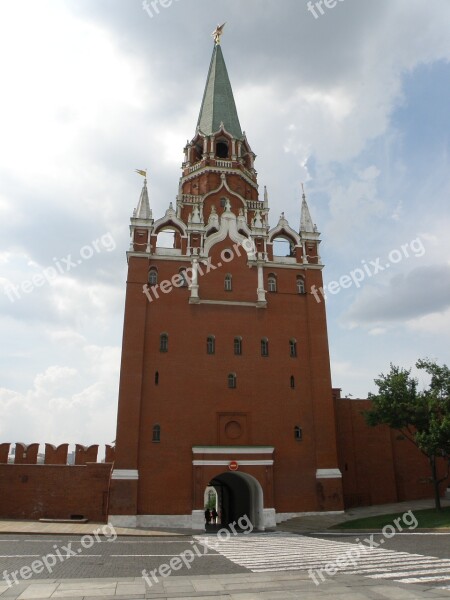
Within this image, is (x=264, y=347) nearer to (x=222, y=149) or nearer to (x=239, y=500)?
(x=239, y=500)

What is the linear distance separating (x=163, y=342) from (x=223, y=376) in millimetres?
4906

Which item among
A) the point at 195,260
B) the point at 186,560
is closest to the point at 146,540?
the point at 186,560

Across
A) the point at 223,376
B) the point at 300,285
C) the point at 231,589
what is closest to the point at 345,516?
the point at 223,376

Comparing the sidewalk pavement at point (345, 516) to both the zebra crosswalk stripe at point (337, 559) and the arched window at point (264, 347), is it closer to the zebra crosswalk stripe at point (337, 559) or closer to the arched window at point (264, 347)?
the zebra crosswalk stripe at point (337, 559)

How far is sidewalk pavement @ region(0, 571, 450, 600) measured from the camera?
1033 centimetres

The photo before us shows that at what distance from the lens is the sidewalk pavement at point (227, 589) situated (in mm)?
10328

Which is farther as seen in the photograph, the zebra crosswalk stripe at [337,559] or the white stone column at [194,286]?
the white stone column at [194,286]

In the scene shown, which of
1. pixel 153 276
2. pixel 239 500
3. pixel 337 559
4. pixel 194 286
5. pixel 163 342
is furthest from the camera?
pixel 239 500

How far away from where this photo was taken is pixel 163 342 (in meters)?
34.0

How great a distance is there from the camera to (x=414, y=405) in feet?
97.0

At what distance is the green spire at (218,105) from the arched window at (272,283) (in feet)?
55.3

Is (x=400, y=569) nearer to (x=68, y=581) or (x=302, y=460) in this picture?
(x=68, y=581)

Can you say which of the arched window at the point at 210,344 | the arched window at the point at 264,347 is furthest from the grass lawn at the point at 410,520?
the arched window at the point at 210,344

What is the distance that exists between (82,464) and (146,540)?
1019 centimetres
